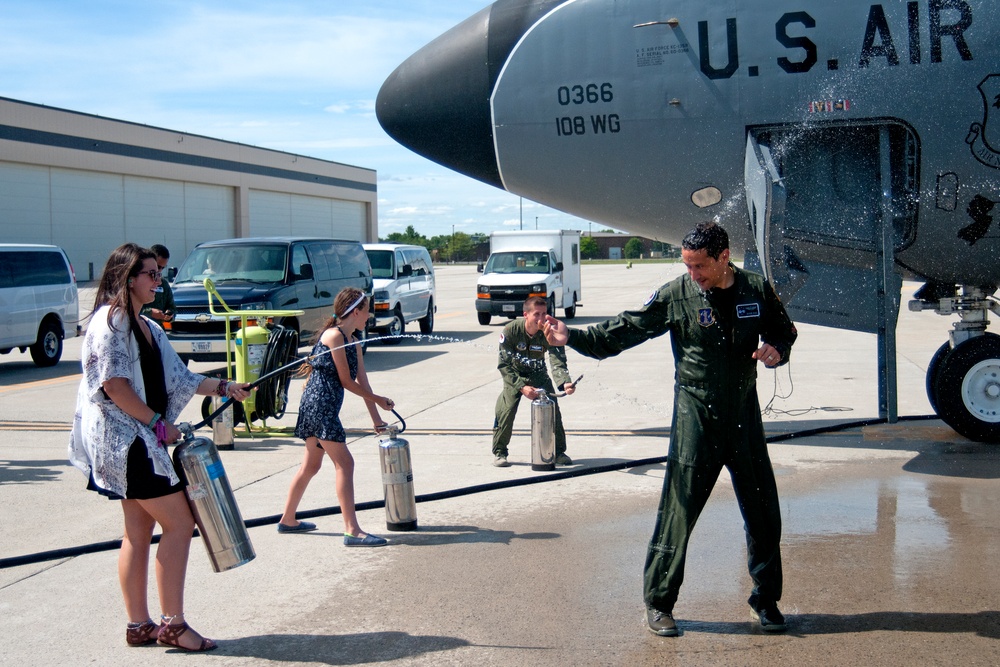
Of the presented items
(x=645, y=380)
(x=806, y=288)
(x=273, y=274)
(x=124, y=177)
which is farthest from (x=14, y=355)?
(x=124, y=177)

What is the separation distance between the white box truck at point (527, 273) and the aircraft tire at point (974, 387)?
13797 millimetres

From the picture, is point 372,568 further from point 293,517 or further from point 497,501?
point 497,501

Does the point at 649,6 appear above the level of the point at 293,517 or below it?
above

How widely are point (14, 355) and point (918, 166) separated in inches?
658

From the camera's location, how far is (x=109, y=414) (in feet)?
14.3

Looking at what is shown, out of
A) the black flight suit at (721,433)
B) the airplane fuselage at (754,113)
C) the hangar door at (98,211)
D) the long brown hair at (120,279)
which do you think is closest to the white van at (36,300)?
the airplane fuselage at (754,113)

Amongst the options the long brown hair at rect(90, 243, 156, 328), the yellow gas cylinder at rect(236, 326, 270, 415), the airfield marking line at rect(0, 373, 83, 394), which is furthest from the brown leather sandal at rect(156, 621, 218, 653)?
the airfield marking line at rect(0, 373, 83, 394)

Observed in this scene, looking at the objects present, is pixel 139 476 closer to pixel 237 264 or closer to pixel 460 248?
pixel 237 264

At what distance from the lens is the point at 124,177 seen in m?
46.3

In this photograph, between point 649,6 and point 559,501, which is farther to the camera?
point 649,6

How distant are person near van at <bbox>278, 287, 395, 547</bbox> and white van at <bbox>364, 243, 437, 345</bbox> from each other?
39.7ft

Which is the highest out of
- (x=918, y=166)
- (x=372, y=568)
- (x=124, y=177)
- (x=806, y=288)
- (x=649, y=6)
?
(x=124, y=177)

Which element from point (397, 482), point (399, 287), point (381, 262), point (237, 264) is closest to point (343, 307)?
Answer: point (397, 482)

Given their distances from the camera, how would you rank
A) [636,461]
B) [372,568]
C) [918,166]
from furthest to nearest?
1. [636,461]
2. [918,166]
3. [372,568]
